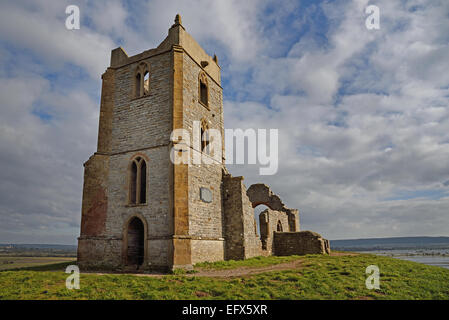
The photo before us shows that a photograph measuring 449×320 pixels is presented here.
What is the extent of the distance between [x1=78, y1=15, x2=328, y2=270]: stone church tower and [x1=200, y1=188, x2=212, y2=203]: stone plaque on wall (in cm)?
6

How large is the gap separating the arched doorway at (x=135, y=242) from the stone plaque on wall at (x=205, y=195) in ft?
11.2

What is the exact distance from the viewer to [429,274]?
11.8m

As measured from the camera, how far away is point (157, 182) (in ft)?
49.1

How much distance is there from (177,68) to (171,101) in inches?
78.3

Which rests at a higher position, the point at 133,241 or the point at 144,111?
the point at 144,111

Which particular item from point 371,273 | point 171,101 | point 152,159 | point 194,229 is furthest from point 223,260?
point 171,101

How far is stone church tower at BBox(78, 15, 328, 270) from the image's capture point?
14.3 m

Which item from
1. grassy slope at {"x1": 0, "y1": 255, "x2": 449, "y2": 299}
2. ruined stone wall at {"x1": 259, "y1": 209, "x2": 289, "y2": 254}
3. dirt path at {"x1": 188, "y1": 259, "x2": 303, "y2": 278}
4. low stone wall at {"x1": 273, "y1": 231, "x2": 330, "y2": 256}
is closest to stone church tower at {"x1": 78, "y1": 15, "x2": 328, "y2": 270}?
dirt path at {"x1": 188, "y1": 259, "x2": 303, "y2": 278}

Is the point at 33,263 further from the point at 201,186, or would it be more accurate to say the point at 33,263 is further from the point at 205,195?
the point at 201,186

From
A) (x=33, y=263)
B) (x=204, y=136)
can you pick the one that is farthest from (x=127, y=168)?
(x=33, y=263)

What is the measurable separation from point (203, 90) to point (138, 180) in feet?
24.8

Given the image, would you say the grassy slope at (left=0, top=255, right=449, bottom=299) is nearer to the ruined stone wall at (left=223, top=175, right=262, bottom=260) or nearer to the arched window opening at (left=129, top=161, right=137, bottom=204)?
the arched window opening at (left=129, top=161, right=137, bottom=204)
